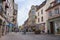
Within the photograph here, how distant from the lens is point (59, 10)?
703 inches

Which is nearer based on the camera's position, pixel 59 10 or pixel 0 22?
pixel 0 22

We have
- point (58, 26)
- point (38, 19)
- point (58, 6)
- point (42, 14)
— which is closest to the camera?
point (58, 26)

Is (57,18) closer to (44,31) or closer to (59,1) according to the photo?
(59,1)

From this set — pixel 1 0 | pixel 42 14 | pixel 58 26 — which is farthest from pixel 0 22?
pixel 42 14

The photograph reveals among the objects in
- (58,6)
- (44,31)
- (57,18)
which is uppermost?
(58,6)

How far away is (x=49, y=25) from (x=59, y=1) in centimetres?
443

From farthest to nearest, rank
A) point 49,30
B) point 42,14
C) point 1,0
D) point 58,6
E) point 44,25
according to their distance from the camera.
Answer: point 42,14, point 44,25, point 49,30, point 58,6, point 1,0

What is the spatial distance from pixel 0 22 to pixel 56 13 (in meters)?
6.77

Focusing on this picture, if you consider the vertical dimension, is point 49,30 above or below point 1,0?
below

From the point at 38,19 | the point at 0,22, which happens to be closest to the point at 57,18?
the point at 0,22

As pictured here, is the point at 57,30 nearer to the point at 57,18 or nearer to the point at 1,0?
the point at 57,18

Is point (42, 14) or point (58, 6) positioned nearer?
point (58, 6)

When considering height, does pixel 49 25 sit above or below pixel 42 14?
below

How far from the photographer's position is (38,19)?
87.6 feet
